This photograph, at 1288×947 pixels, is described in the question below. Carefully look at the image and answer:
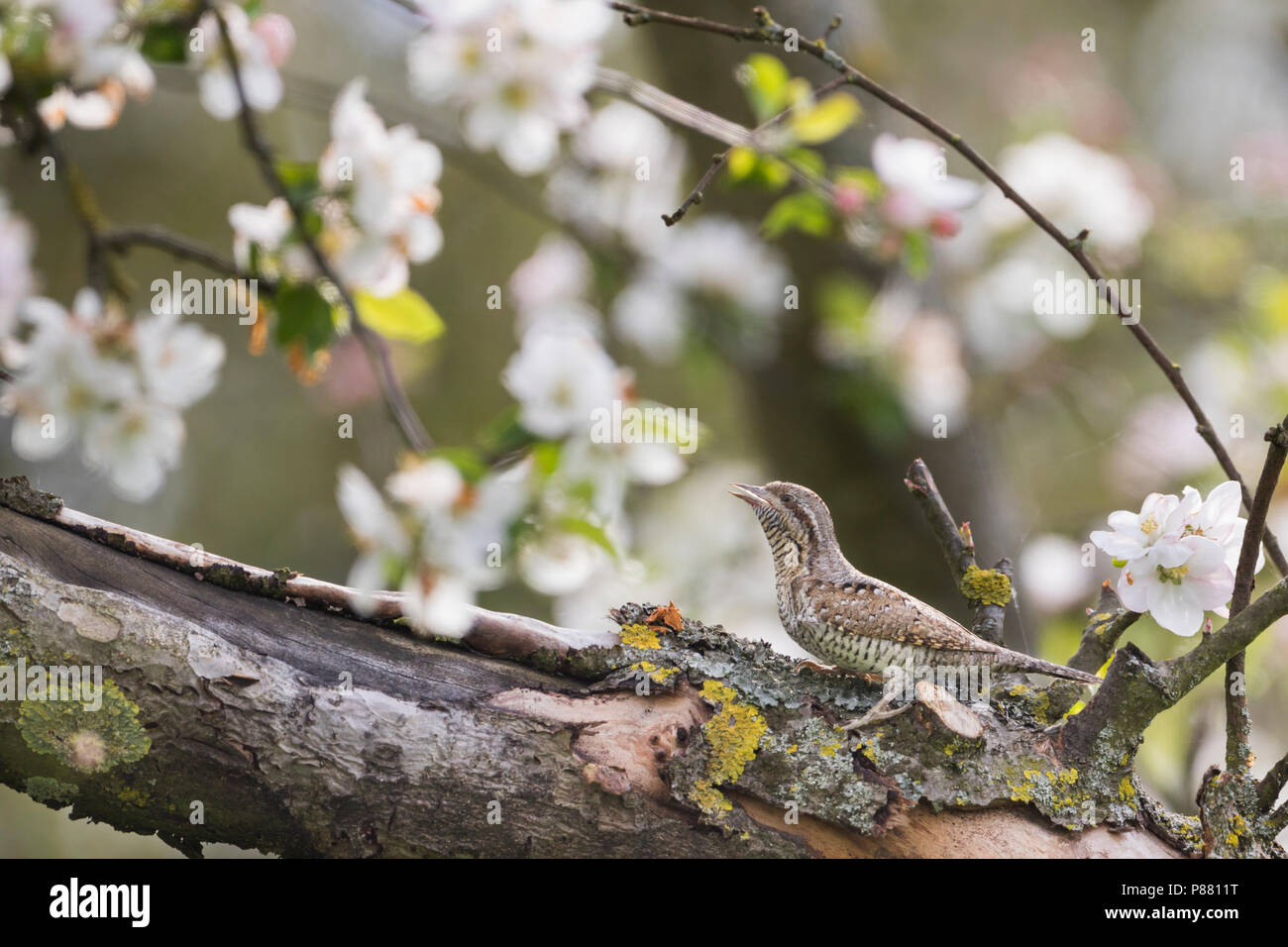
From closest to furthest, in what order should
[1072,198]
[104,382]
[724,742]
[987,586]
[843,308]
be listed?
[104,382]
[724,742]
[987,586]
[843,308]
[1072,198]

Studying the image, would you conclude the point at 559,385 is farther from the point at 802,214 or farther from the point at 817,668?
the point at 802,214

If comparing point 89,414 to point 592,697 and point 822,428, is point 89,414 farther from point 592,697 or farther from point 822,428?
point 822,428

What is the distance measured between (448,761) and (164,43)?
1043 mm

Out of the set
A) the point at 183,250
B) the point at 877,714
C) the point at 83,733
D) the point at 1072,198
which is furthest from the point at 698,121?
the point at 1072,198

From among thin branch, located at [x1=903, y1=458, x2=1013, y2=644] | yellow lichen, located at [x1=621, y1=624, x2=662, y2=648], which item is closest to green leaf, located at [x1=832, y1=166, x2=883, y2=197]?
thin branch, located at [x1=903, y1=458, x2=1013, y2=644]

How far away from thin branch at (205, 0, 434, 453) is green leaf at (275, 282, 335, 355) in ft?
0.17

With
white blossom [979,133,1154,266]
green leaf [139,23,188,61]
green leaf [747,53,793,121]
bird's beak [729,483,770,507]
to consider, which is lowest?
bird's beak [729,483,770,507]

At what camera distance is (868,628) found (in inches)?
58.3

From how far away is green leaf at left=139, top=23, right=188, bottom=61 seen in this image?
138 cm

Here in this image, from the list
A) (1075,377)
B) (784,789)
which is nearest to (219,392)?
(1075,377)

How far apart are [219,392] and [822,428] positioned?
3.24 metres

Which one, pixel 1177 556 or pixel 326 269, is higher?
pixel 326 269

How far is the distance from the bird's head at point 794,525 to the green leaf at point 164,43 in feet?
3.48

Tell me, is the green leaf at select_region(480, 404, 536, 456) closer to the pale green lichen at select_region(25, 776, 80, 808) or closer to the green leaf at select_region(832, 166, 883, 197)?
the pale green lichen at select_region(25, 776, 80, 808)
